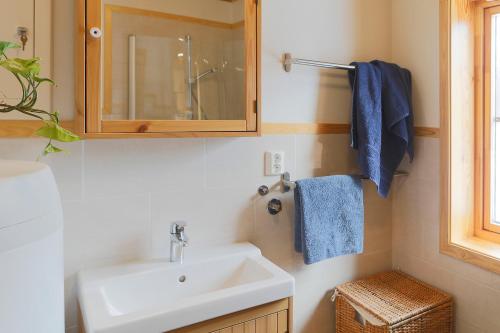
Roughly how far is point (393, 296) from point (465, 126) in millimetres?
852

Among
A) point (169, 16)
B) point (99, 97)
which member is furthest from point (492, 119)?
point (99, 97)

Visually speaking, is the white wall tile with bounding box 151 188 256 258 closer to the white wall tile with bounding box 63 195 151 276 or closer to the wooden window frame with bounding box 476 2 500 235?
the white wall tile with bounding box 63 195 151 276

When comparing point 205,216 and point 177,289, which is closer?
point 177,289

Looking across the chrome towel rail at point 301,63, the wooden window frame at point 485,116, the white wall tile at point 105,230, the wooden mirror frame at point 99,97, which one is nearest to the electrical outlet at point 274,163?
the wooden mirror frame at point 99,97

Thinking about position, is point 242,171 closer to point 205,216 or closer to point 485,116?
point 205,216

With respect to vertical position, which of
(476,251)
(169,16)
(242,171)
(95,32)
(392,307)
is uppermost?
(169,16)

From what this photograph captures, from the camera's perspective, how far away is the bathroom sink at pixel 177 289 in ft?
3.09

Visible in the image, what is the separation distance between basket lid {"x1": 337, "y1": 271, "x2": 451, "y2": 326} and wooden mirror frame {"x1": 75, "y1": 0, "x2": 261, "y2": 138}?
3.04 ft

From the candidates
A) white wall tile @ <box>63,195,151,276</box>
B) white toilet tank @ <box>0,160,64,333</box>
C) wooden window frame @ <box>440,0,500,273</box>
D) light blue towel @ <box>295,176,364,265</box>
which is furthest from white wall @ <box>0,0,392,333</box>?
white toilet tank @ <box>0,160,64,333</box>

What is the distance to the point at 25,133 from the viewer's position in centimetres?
109

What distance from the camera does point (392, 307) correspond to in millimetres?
1541

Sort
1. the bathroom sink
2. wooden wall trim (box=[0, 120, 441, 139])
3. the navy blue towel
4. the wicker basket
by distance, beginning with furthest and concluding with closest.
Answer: the navy blue towel → the wicker basket → wooden wall trim (box=[0, 120, 441, 139]) → the bathroom sink

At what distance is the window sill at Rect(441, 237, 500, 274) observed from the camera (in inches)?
58.8

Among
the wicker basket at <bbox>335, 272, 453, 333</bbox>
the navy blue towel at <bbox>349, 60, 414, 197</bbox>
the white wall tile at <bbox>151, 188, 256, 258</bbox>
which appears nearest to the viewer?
the white wall tile at <bbox>151, 188, 256, 258</bbox>
